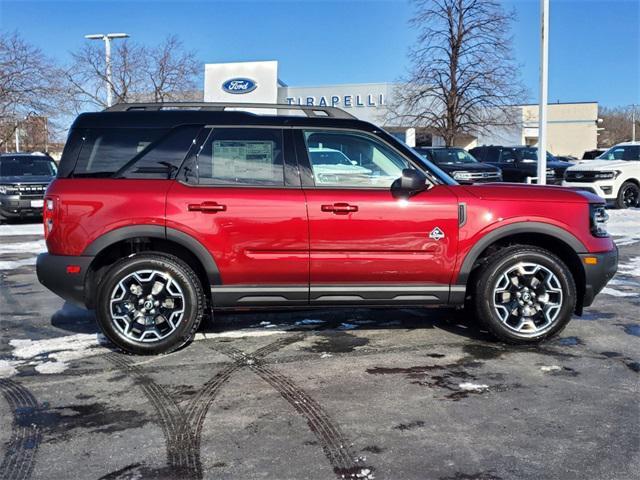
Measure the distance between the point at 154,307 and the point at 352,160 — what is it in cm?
196

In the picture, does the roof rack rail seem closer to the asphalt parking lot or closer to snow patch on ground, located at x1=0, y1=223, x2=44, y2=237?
the asphalt parking lot

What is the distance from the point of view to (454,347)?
4.85 m

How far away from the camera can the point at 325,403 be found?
3709 millimetres

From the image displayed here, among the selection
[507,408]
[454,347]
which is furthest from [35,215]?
[507,408]

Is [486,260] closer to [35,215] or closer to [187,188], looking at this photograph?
[187,188]

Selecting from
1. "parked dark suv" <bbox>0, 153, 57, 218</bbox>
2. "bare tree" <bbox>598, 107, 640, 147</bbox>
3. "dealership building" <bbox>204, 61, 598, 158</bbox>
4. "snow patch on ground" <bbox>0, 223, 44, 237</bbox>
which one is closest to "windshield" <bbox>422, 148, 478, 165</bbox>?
"dealership building" <bbox>204, 61, 598, 158</bbox>

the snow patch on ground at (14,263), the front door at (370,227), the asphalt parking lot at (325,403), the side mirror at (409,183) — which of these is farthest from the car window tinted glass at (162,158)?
the snow patch on ground at (14,263)

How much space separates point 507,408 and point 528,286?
1444 mm

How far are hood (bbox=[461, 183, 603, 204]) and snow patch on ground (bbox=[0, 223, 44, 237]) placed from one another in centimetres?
1023

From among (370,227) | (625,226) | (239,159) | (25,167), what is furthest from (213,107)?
(25,167)

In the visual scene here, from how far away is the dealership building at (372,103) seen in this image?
81.6 feet

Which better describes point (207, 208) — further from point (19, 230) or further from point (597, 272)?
point (19, 230)

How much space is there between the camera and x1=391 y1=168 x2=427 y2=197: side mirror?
14.8 feet

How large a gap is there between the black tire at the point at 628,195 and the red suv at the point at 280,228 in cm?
1262
